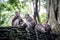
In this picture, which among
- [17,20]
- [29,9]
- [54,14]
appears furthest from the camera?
[29,9]

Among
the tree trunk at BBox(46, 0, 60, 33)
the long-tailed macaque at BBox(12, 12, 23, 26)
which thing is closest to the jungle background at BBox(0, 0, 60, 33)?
the tree trunk at BBox(46, 0, 60, 33)

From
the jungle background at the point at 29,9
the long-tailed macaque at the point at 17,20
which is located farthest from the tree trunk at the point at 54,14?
the long-tailed macaque at the point at 17,20

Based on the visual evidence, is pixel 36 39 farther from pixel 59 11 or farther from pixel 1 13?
pixel 1 13

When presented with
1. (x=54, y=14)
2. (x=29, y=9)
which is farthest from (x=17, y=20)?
(x=29, y=9)

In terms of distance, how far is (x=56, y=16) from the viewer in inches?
283

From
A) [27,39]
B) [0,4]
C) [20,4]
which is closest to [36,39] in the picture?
[27,39]

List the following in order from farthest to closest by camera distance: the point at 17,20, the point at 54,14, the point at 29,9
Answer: the point at 29,9
the point at 54,14
the point at 17,20

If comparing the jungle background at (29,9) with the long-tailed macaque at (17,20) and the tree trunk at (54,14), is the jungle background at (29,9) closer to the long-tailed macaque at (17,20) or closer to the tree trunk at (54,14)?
the tree trunk at (54,14)

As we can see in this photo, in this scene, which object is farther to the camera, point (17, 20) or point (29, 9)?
point (29, 9)

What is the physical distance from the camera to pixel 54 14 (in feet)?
23.5

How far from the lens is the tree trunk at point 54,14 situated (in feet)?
22.9

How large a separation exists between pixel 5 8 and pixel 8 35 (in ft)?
17.8

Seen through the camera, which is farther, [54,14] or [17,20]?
[54,14]

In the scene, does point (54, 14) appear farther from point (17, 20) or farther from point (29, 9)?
point (29, 9)
